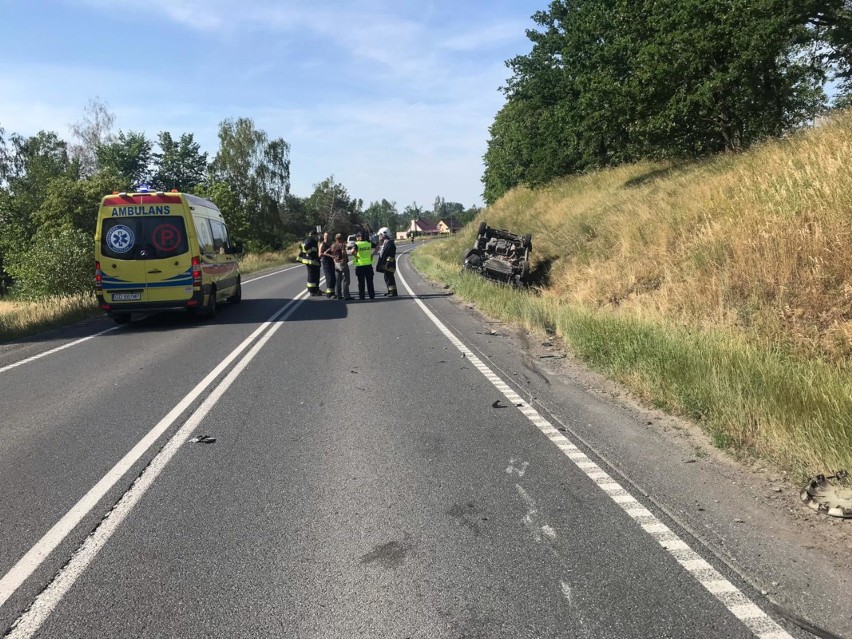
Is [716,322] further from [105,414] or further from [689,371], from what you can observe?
[105,414]

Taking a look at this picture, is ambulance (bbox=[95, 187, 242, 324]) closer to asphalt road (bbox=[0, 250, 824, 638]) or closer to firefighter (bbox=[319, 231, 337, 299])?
firefighter (bbox=[319, 231, 337, 299])

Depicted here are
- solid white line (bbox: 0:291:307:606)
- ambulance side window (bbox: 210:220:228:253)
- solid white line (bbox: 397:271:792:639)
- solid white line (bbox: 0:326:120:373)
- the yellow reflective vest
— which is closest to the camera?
solid white line (bbox: 397:271:792:639)

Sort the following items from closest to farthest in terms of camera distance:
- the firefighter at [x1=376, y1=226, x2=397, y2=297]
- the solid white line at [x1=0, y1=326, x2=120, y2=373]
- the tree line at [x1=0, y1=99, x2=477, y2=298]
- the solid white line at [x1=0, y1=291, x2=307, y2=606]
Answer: the solid white line at [x1=0, y1=291, x2=307, y2=606]
the solid white line at [x1=0, y1=326, x2=120, y2=373]
the firefighter at [x1=376, y1=226, x2=397, y2=297]
the tree line at [x1=0, y1=99, x2=477, y2=298]

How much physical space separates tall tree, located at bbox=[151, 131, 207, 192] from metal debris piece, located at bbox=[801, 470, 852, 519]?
7217 centimetres

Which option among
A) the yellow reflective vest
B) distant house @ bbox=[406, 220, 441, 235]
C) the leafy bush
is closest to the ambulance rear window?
the yellow reflective vest

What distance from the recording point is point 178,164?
229 ft

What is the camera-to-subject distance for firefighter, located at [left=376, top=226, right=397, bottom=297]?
16438mm

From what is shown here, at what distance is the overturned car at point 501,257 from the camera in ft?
54.7

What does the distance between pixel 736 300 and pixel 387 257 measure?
32.6ft

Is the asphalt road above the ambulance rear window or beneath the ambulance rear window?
beneath

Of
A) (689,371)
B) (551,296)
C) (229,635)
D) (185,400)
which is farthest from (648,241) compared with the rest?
(229,635)

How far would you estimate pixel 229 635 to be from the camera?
263cm

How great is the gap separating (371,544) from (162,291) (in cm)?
1019

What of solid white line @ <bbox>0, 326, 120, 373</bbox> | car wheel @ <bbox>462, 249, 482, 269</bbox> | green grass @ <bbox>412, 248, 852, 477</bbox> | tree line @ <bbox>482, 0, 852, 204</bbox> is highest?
tree line @ <bbox>482, 0, 852, 204</bbox>
